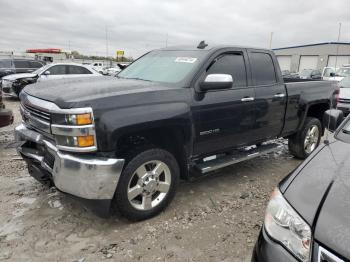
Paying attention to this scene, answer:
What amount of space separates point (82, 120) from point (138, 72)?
181 centimetres

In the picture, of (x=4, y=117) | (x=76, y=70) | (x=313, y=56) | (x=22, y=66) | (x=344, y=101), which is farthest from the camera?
(x=313, y=56)

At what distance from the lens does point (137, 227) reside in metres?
3.32

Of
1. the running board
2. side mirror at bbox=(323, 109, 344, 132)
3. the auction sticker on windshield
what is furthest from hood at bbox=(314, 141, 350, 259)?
the auction sticker on windshield

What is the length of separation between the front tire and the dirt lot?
0.16 metres

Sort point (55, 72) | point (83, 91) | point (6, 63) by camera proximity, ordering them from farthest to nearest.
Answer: point (6, 63) < point (55, 72) < point (83, 91)

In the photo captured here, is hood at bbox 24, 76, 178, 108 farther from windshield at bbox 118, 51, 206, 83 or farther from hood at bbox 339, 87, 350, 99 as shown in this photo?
hood at bbox 339, 87, 350, 99

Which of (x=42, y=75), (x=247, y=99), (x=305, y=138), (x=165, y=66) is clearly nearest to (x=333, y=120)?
(x=247, y=99)

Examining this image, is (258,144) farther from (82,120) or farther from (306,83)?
(82,120)

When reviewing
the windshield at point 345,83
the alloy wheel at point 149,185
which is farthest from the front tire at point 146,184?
the windshield at point 345,83

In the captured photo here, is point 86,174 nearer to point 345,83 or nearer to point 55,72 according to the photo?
point 345,83

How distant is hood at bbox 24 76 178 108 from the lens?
291cm

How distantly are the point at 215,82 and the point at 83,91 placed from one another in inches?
55.1

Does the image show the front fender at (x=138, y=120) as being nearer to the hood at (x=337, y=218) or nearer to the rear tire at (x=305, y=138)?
the hood at (x=337, y=218)

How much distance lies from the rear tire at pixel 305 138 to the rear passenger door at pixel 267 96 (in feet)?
2.66
